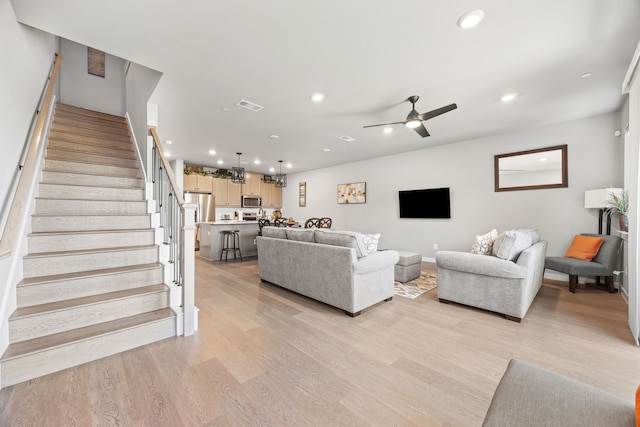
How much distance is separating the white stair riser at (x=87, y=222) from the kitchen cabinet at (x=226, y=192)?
535cm

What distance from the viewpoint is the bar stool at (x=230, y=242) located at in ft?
19.6

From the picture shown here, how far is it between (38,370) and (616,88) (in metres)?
6.39

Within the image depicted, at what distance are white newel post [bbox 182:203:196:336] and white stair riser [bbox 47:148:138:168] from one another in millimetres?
2401

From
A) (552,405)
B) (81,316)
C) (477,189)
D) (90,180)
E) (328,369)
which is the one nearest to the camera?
(552,405)

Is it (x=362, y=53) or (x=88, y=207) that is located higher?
(x=362, y=53)

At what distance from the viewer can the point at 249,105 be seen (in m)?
3.73

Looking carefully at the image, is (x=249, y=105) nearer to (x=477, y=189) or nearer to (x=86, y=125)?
(x=86, y=125)

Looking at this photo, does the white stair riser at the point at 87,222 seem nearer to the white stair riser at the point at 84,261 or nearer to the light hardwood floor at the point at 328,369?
the white stair riser at the point at 84,261

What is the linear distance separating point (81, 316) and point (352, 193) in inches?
251

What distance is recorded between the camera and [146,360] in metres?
2.00

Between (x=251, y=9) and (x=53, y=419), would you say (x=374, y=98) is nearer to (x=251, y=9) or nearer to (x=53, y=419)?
(x=251, y=9)

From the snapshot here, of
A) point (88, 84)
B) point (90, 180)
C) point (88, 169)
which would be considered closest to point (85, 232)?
point (90, 180)

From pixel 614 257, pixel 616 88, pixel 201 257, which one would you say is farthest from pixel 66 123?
pixel 614 257

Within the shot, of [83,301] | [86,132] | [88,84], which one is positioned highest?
[88,84]
